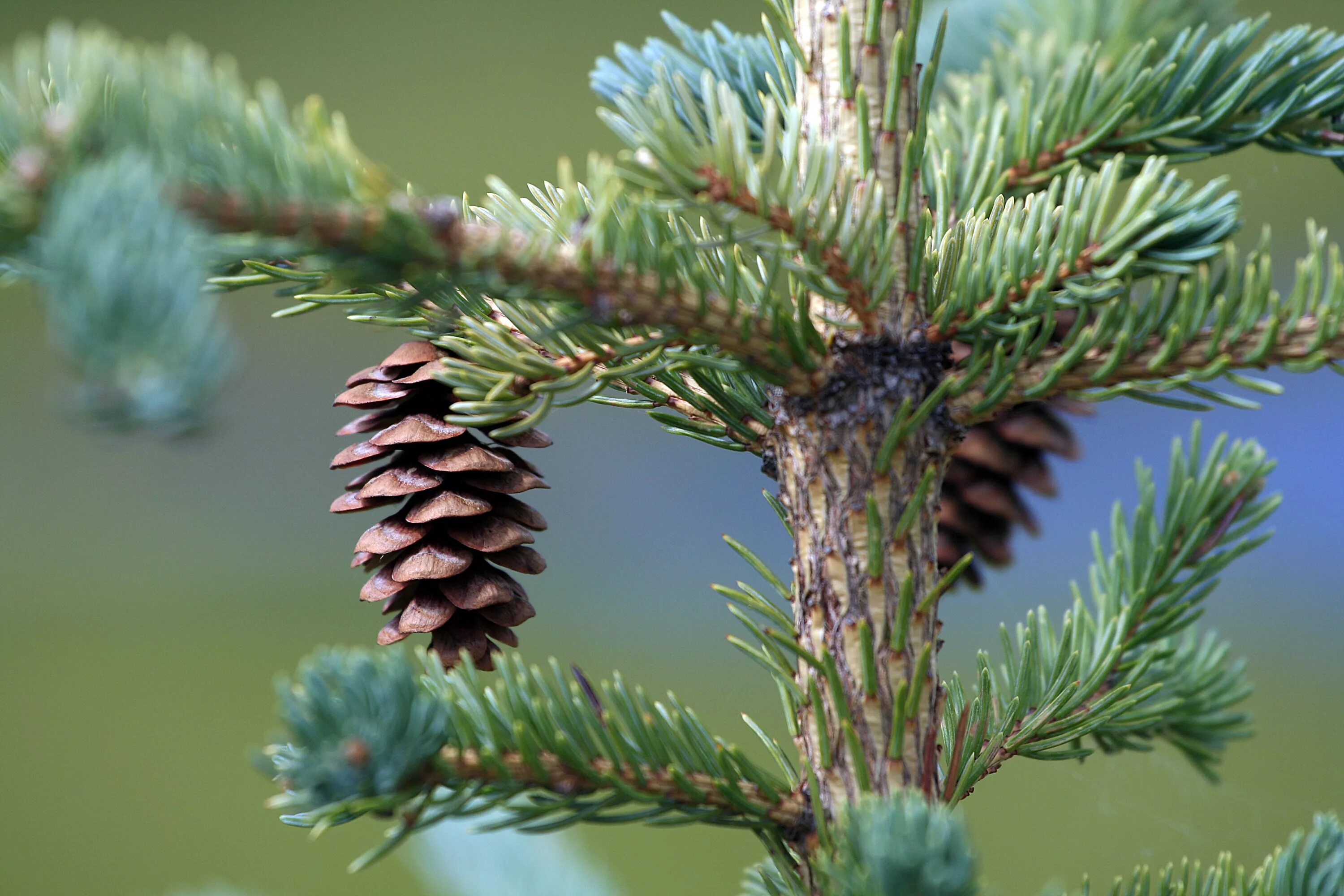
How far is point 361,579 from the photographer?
93cm

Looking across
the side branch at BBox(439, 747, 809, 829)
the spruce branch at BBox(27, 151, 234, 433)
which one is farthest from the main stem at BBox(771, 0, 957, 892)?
the spruce branch at BBox(27, 151, 234, 433)

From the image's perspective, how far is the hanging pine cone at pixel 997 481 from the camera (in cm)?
43

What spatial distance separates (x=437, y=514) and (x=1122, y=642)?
0.20 metres

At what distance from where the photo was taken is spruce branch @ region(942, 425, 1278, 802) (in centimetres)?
25

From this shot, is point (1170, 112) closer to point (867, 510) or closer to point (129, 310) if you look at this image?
point (867, 510)

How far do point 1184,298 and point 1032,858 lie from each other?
0.79 m

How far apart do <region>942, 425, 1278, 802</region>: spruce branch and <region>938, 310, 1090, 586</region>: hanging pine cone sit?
11 centimetres

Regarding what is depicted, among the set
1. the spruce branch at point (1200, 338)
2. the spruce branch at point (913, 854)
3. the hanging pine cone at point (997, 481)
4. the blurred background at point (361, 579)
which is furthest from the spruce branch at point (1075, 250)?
the blurred background at point (361, 579)

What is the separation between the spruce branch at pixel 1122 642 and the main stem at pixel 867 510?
34mm

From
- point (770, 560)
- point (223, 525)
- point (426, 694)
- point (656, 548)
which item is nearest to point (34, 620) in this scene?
point (223, 525)

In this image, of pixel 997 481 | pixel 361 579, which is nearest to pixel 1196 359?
pixel 997 481

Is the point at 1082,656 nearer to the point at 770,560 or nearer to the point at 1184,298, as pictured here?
the point at 1184,298

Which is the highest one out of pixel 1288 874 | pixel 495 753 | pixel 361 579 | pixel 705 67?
pixel 361 579

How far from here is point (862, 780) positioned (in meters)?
0.21
